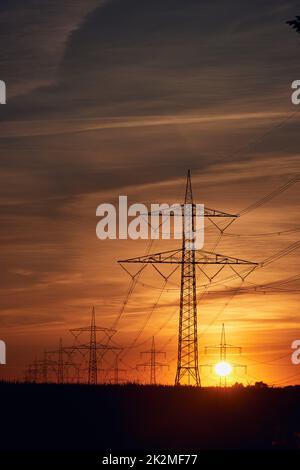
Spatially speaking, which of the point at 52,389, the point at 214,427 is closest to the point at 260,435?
the point at 214,427

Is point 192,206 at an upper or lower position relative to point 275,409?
upper

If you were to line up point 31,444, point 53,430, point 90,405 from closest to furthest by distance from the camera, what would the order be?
point 31,444
point 53,430
point 90,405

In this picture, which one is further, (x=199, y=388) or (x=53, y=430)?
(x=199, y=388)
